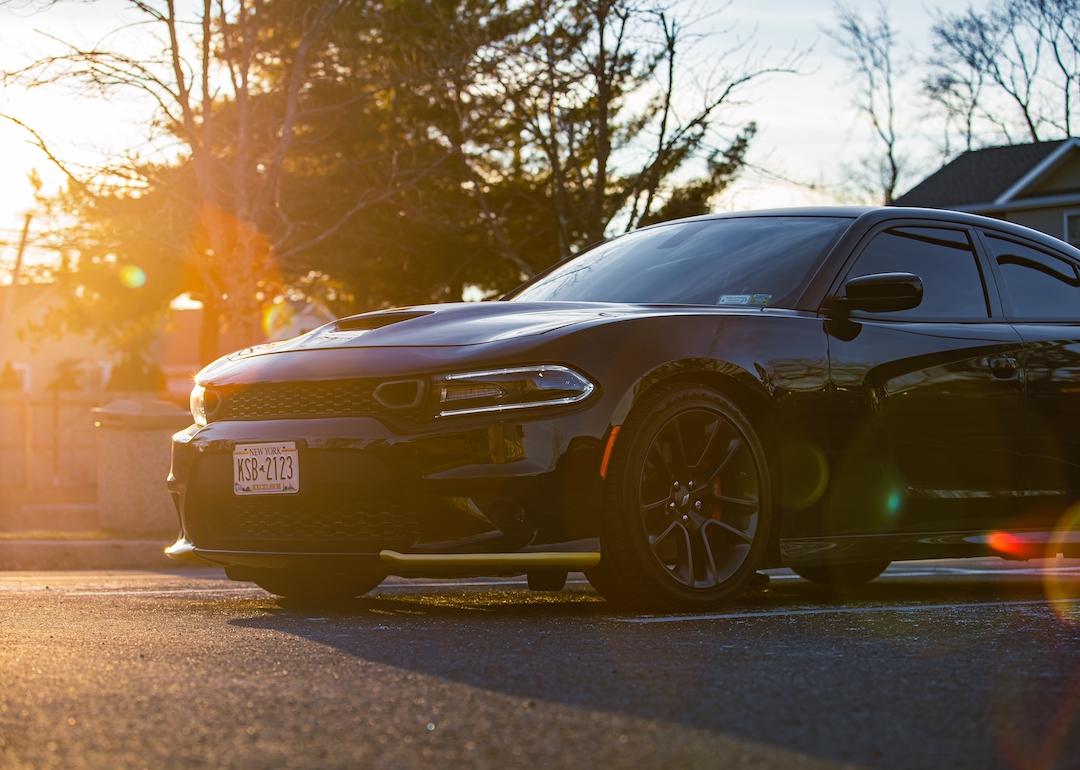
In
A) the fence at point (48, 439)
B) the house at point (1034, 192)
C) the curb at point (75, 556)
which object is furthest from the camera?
the house at point (1034, 192)

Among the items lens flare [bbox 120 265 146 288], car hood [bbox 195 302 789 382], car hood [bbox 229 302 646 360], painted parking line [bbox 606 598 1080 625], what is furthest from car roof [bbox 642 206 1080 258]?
lens flare [bbox 120 265 146 288]

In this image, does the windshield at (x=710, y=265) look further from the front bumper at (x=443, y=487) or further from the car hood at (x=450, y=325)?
the front bumper at (x=443, y=487)

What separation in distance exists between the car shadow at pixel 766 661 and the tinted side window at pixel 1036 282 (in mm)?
1325

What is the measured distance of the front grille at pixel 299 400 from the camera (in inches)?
203

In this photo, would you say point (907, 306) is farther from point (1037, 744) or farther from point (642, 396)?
point (1037, 744)

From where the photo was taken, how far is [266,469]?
17.5ft

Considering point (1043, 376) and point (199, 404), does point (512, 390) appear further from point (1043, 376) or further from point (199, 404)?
point (1043, 376)

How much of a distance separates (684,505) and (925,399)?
122 cm

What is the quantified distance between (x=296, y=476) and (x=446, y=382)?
62 cm

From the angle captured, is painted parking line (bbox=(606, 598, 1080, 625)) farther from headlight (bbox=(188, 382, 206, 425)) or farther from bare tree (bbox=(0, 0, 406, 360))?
bare tree (bbox=(0, 0, 406, 360))

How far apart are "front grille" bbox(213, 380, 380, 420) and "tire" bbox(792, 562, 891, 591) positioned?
300 cm

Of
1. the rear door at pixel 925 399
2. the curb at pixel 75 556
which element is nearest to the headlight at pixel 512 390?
the rear door at pixel 925 399

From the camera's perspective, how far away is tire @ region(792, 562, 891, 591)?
7453 millimetres

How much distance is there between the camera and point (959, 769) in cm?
276
